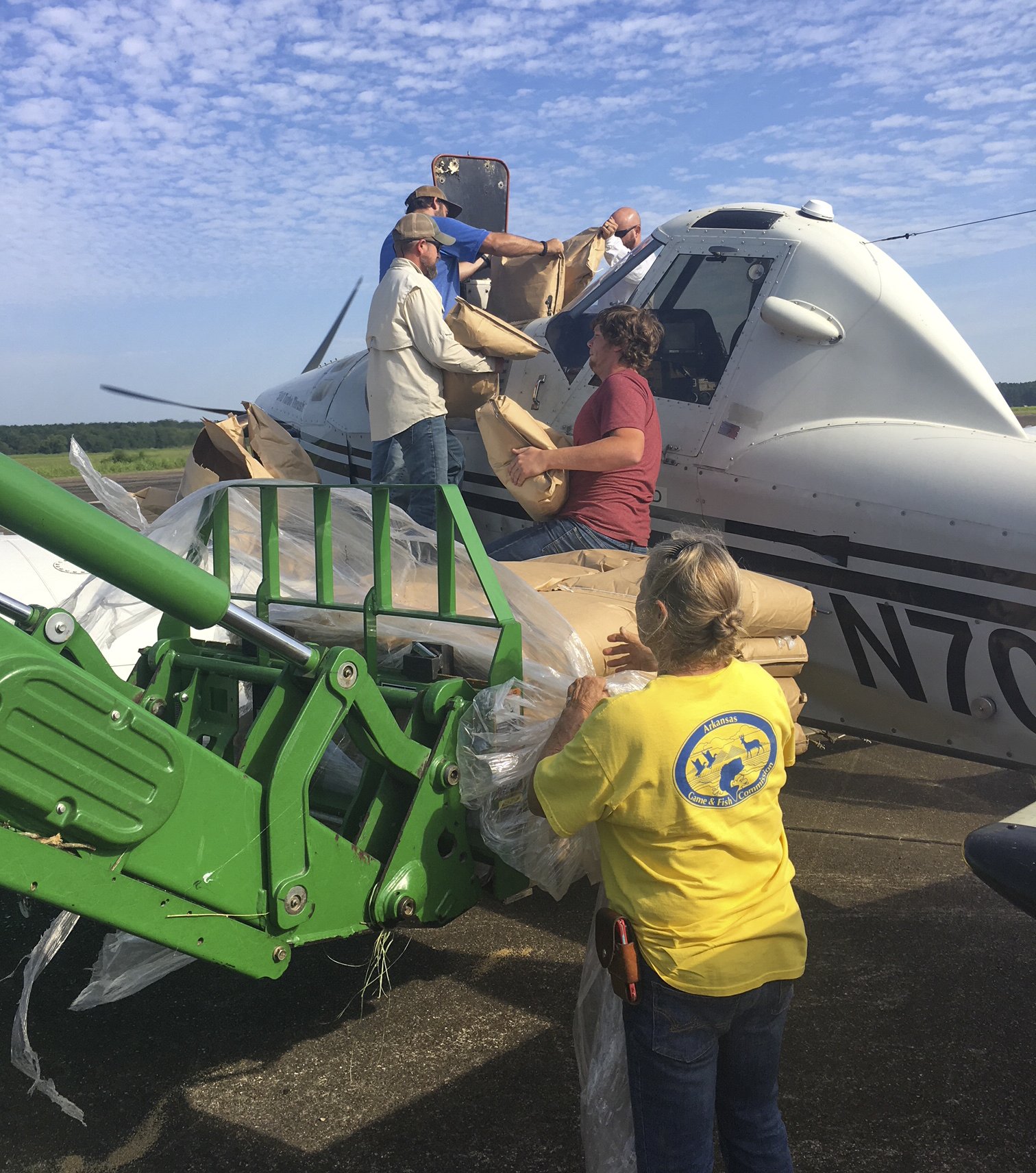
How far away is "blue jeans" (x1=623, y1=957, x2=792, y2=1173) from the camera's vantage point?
192 cm

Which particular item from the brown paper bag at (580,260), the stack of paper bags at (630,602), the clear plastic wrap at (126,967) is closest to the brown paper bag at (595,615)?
the stack of paper bags at (630,602)

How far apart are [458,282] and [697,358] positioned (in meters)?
2.55

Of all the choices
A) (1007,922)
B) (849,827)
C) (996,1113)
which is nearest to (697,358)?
(849,827)

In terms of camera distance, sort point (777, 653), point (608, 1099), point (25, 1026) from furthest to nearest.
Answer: point (777, 653) < point (25, 1026) < point (608, 1099)

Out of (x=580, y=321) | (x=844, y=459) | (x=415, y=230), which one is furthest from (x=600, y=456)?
(x=415, y=230)

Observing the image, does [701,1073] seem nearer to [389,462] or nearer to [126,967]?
[126,967]

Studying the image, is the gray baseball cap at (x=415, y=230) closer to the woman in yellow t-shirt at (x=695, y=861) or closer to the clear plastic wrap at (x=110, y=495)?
the clear plastic wrap at (x=110, y=495)

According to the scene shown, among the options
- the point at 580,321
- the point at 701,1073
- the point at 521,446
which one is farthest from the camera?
the point at 580,321

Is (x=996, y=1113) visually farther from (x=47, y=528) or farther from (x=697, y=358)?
(x=697, y=358)

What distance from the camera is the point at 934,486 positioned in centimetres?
389

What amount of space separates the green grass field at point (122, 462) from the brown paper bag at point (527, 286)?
33.9 meters

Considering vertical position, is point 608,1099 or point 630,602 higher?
point 630,602

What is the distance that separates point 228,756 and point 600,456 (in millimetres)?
1820

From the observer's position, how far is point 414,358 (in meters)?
4.83
